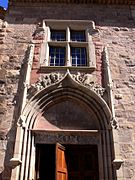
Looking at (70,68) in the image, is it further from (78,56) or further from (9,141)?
(9,141)

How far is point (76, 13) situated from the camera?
10219 mm

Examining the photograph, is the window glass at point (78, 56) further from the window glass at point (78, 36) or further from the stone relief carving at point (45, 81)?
the stone relief carving at point (45, 81)

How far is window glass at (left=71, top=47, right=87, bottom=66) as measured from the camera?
353 inches

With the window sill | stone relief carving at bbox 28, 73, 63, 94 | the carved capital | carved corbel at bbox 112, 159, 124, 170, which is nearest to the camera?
carved corbel at bbox 112, 159, 124, 170

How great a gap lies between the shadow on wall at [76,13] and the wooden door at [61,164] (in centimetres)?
489

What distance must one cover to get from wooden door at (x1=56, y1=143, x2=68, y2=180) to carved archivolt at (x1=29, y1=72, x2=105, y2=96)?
181 cm

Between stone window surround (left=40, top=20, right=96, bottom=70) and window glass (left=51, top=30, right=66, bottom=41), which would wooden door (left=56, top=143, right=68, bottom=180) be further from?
window glass (left=51, top=30, right=66, bottom=41)

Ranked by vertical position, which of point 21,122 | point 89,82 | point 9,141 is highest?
point 89,82

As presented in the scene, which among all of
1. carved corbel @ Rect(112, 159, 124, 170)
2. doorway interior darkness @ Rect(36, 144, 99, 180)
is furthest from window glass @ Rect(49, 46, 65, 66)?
carved corbel @ Rect(112, 159, 124, 170)

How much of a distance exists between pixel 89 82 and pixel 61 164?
8.30 ft

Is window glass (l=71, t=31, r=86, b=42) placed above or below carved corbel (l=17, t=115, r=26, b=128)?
above

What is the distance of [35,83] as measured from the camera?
8141 millimetres

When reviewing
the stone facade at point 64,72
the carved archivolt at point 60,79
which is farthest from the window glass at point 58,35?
the carved archivolt at point 60,79

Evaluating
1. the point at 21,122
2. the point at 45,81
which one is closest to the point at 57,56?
the point at 45,81
